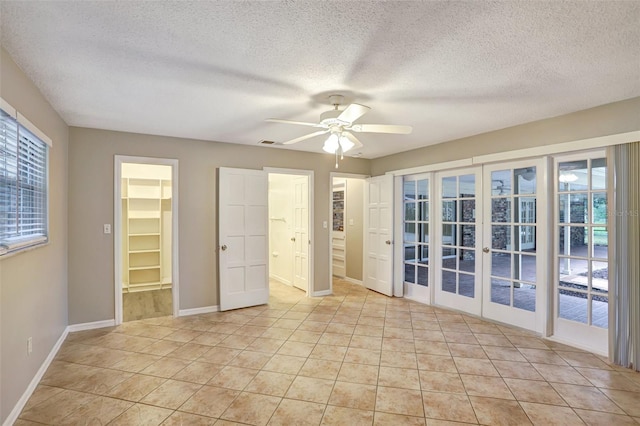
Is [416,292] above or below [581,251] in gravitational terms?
below

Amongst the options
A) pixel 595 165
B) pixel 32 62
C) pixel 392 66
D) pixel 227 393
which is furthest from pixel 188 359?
pixel 595 165

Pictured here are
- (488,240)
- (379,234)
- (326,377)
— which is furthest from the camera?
(379,234)

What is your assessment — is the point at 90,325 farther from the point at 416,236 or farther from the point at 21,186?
the point at 416,236

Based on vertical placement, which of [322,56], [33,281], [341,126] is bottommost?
[33,281]

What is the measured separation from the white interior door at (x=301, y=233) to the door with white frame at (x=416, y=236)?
1.55m

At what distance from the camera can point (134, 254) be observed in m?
5.71

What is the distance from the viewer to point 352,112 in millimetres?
2520

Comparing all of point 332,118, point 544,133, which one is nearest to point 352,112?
point 332,118

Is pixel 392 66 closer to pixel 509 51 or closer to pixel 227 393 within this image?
pixel 509 51

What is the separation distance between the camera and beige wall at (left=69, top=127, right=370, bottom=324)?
3.79 meters

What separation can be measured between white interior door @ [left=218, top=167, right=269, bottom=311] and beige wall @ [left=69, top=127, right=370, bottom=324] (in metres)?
0.14

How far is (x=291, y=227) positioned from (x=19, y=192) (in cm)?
404

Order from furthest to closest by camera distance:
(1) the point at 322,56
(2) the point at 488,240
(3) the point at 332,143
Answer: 1. (2) the point at 488,240
2. (3) the point at 332,143
3. (1) the point at 322,56

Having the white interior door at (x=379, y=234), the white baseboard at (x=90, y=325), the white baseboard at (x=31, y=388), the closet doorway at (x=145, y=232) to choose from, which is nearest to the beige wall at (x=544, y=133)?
the white interior door at (x=379, y=234)
